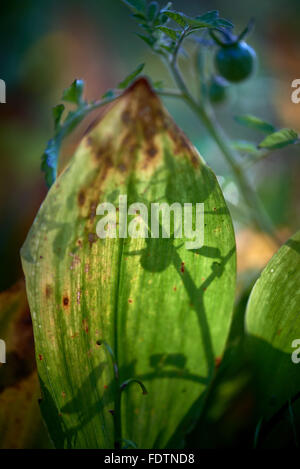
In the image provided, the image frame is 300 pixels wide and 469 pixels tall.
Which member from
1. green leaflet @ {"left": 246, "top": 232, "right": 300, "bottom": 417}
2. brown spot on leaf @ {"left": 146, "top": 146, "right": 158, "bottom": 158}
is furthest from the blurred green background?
brown spot on leaf @ {"left": 146, "top": 146, "right": 158, "bottom": 158}

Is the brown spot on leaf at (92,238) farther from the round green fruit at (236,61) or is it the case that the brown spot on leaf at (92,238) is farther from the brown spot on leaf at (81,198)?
the round green fruit at (236,61)

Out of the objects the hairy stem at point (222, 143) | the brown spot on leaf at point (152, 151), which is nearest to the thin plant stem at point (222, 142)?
the hairy stem at point (222, 143)

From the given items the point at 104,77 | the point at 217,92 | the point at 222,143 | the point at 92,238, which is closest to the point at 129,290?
the point at 92,238

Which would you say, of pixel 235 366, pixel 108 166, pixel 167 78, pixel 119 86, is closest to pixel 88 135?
pixel 108 166

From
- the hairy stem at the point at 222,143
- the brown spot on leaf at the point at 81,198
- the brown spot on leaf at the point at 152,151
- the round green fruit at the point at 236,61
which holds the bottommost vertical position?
the brown spot on leaf at the point at 81,198

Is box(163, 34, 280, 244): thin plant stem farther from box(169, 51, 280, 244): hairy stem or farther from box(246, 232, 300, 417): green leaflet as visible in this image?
box(246, 232, 300, 417): green leaflet

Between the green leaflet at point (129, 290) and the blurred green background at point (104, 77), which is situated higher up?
the blurred green background at point (104, 77)

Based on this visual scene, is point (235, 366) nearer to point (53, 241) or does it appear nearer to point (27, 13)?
point (53, 241)
